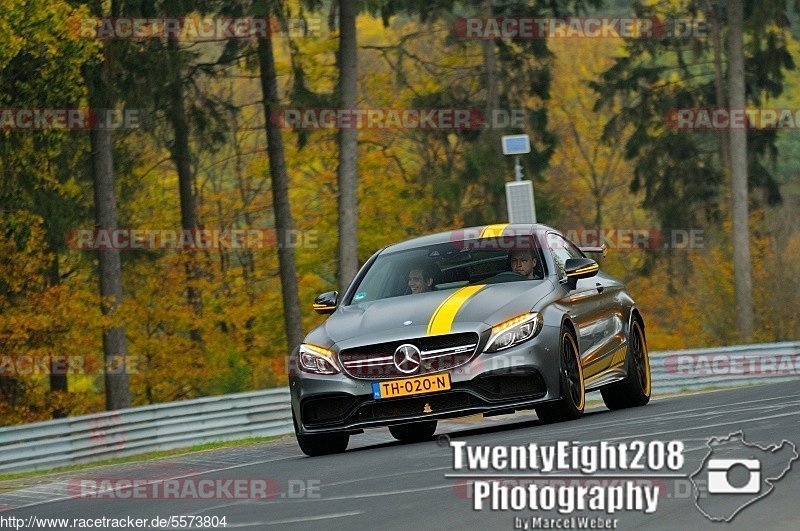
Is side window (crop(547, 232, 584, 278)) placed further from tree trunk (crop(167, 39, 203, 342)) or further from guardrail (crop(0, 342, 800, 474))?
tree trunk (crop(167, 39, 203, 342))

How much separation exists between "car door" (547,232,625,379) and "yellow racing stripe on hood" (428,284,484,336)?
3.00ft

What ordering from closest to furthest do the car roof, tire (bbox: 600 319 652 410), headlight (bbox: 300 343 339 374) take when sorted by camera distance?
headlight (bbox: 300 343 339 374) → the car roof → tire (bbox: 600 319 652 410)

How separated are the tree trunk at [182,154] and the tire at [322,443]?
21.7 metres

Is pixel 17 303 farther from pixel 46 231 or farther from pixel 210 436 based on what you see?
pixel 210 436

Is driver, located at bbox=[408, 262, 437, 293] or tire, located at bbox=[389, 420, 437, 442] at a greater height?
driver, located at bbox=[408, 262, 437, 293]

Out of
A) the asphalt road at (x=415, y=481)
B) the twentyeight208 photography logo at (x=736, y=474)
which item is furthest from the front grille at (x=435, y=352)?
the twentyeight208 photography logo at (x=736, y=474)

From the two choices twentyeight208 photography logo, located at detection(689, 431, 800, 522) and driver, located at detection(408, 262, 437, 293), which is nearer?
twentyeight208 photography logo, located at detection(689, 431, 800, 522)

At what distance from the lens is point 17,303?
35719 millimetres

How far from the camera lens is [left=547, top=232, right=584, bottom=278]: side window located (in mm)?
14372

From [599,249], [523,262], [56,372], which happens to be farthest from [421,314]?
[56,372]

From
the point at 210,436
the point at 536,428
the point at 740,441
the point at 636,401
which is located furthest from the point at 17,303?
the point at 740,441

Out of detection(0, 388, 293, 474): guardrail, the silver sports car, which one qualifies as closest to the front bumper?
the silver sports car

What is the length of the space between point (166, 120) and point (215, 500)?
A: 94.0ft

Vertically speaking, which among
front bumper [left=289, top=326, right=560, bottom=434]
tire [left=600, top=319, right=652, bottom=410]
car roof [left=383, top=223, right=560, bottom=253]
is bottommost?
tire [left=600, top=319, right=652, bottom=410]
